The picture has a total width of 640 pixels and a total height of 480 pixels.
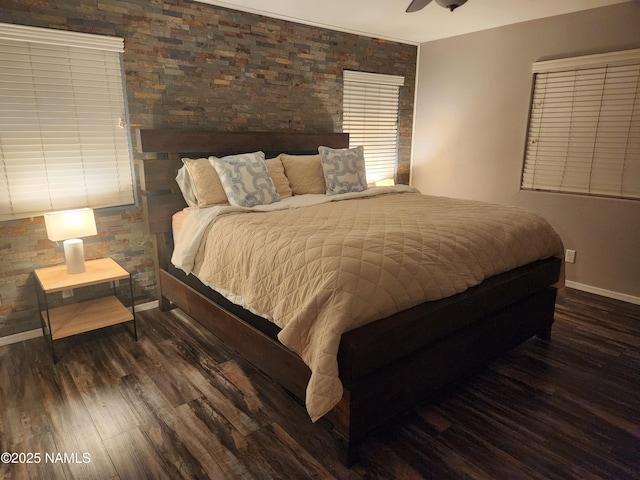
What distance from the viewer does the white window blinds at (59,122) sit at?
2607 mm

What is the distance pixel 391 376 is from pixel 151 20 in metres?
2.91

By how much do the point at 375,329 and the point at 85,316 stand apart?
212cm

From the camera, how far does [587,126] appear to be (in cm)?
357

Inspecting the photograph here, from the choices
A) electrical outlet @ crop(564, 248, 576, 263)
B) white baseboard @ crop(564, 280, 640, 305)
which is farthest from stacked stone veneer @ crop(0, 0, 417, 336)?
white baseboard @ crop(564, 280, 640, 305)

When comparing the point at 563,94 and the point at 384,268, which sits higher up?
the point at 563,94

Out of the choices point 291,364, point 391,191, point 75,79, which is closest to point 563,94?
point 391,191

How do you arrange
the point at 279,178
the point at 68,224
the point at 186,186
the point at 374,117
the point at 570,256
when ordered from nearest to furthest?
A: the point at 68,224
the point at 186,186
the point at 279,178
the point at 570,256
the point at 374,117

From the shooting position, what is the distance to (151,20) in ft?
9.93

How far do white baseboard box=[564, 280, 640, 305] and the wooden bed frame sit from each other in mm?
1227

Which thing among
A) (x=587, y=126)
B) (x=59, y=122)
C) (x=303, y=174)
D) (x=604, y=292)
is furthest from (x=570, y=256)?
(x=59, y=122)

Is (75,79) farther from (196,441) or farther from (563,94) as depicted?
(563,94)

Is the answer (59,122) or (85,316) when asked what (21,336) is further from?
(59,122)

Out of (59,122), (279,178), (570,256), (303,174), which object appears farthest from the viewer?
(570,256)

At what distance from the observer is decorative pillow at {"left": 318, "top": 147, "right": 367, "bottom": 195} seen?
354cm
